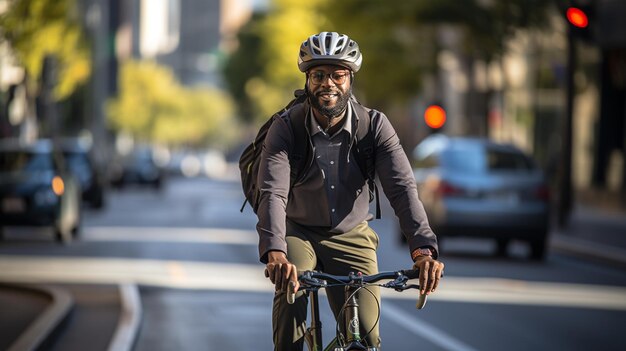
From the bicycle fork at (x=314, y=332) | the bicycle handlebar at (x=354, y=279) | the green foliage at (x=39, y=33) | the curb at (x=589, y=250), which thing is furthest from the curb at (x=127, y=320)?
the green foliage at (x=39, y=33)

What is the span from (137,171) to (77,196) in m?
35.0

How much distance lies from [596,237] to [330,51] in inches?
765

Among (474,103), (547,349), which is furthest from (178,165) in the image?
(547,349)

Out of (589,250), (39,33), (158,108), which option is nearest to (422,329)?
(589,250)

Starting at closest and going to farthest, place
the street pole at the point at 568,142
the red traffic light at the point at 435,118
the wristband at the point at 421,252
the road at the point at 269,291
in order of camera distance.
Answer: the wristband at the point at 421,252
the road at the point at 269,291
the street pole at the point at 568,142
the red traffic light at the point at 435,118

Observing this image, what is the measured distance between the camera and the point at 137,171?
5950 cm

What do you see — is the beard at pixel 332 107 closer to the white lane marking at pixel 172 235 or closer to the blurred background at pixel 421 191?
the blurred background at pixel 421 191

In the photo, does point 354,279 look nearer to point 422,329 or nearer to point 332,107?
point 332,107

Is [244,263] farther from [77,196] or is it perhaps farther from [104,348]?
[104,348]

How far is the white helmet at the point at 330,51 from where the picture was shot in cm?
597

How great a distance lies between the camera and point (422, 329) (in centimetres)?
1219

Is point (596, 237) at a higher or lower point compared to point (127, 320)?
lower

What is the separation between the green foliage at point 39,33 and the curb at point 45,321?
1853 centimetres

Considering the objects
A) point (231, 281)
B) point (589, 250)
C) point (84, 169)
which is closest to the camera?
point (231, 281)
